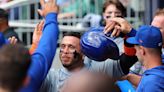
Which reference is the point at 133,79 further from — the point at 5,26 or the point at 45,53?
the point at 5,26

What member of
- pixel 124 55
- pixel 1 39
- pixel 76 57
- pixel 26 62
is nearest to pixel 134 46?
pixel 124 55

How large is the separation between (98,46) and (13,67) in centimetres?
186

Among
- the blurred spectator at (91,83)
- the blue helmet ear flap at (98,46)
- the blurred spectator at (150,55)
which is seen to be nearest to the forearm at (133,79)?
the blue helmet ear flap at (98,46)

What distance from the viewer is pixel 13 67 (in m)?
2.53

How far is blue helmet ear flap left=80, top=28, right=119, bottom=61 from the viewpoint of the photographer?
4340 mm

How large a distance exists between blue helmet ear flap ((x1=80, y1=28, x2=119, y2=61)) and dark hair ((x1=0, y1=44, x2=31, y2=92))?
5.65ft

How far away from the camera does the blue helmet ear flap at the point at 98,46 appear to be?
171 inches

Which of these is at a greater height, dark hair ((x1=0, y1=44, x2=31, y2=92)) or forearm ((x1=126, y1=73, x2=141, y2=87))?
dark hair ((x1=0, y1=44, x2=31, y2=92))

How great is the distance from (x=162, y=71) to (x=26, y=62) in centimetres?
165

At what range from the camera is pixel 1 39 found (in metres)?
3.53

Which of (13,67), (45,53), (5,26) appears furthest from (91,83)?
(5,26)

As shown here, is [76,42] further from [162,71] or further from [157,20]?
[162,71]

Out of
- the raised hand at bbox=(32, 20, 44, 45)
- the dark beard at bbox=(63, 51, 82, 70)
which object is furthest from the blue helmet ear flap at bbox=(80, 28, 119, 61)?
the dark beard at bbox=(63, 51, 82, 70)

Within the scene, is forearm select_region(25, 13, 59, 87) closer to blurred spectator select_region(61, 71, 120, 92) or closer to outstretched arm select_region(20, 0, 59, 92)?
outstretched arm select_region(20, 0, 59, 92)
